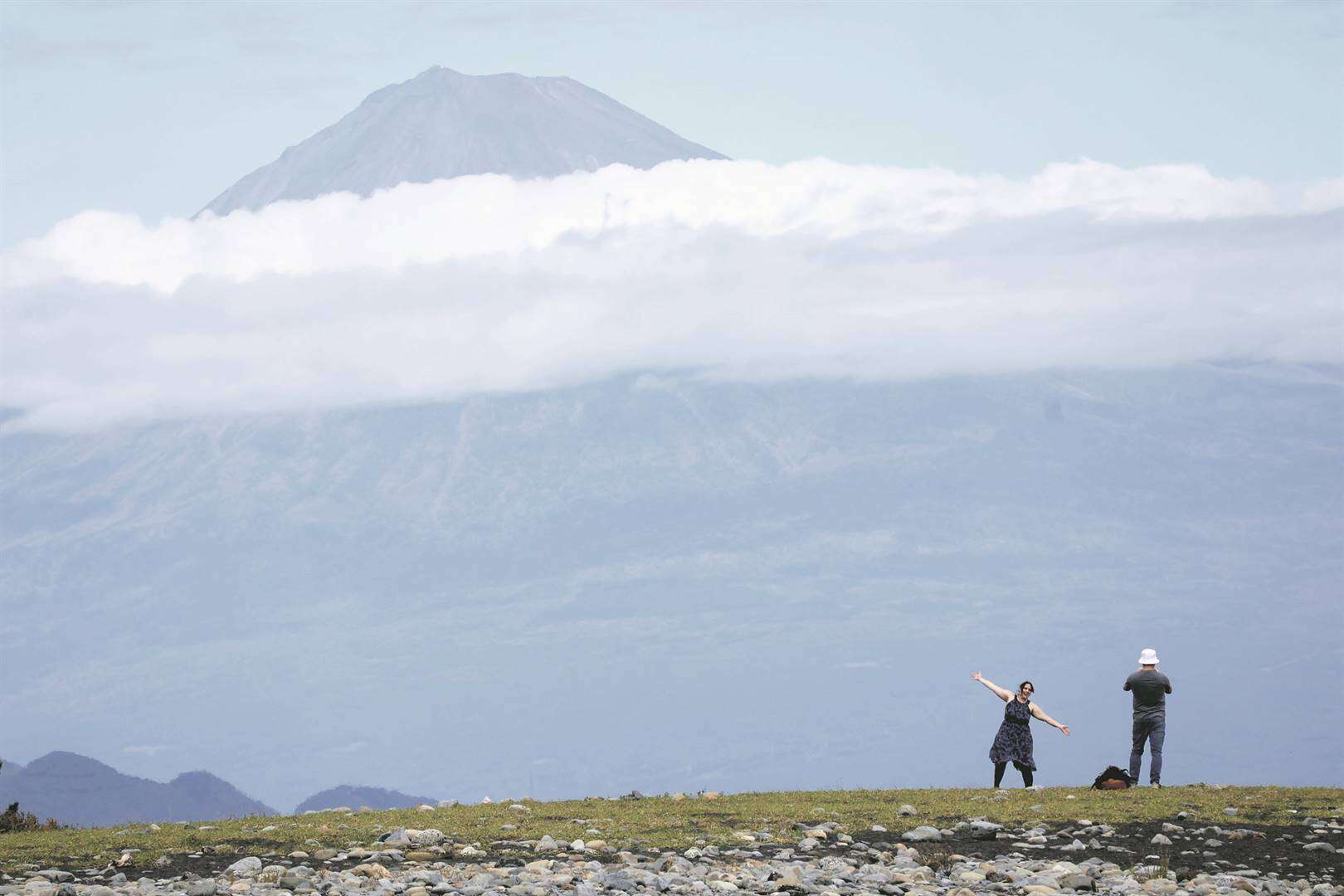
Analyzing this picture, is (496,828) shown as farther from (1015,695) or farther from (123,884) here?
(1015,695)

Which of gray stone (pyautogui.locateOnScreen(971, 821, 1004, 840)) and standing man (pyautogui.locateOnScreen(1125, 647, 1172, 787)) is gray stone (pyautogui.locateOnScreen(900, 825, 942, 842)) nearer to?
gray stone (pyautogui.locateOnScreen(971, 821, 1004, 840))

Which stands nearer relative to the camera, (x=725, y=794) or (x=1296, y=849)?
(x=1296, y=849)

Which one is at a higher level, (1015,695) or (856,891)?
(1015,695)

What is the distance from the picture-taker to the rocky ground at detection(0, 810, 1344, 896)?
2469 centimetres

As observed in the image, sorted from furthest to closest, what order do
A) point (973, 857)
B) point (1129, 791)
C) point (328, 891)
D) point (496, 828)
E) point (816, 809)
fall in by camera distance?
point (1129, 791)
point (816, 809)
point (496, 828)
point (973, 857)
point (328, 891)

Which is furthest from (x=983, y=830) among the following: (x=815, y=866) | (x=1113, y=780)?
(x=1113, y=780)

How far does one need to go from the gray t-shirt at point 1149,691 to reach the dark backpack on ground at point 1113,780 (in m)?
1.26

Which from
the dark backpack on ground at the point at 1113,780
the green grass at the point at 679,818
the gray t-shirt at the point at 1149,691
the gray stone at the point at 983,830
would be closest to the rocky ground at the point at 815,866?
the gray stone at the point at 983,830

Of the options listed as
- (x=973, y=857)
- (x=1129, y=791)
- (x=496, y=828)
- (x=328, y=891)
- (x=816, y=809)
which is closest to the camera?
(x=328, y=891)

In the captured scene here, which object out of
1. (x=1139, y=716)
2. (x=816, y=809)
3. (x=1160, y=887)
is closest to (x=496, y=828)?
(x=816, y=809)

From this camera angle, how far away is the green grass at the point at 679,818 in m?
29.7

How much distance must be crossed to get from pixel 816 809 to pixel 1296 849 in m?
8.36

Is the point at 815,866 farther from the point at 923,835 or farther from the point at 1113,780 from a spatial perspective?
the point at 1113,780

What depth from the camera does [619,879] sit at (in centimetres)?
2470
